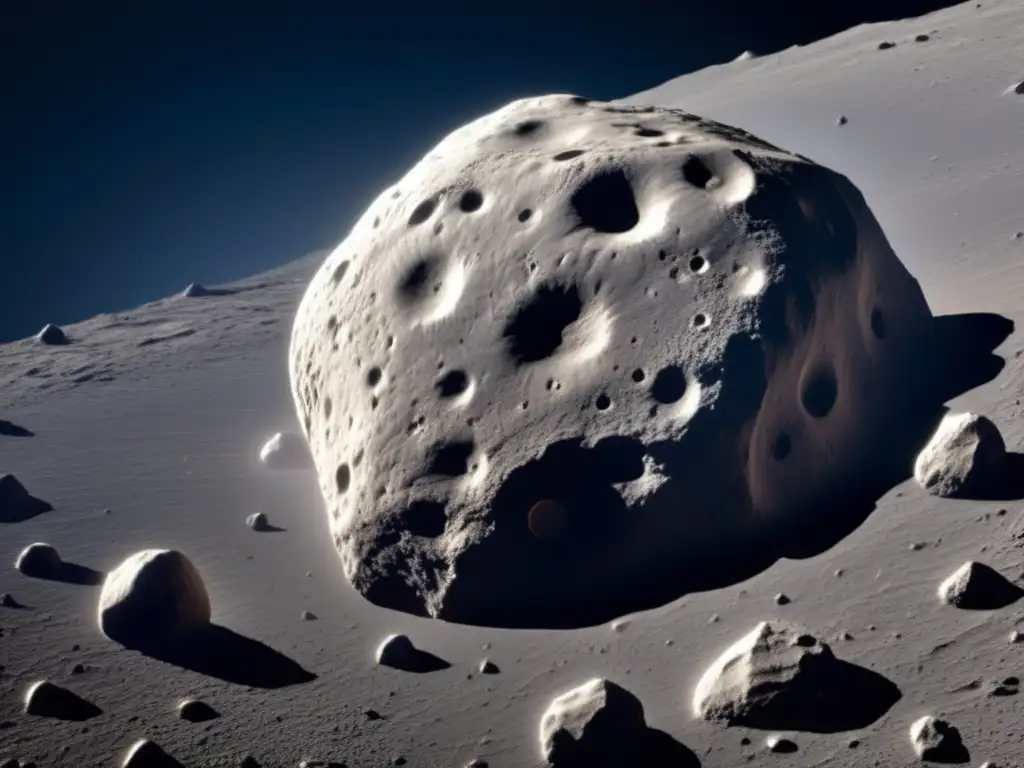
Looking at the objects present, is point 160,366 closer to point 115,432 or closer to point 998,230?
point 115,432

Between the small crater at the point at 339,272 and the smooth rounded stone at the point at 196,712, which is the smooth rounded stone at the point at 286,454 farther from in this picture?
the smooth rounded stone at the point at 196,712

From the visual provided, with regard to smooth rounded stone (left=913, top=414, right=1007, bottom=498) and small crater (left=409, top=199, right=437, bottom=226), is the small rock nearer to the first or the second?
smooth rounded stone (left=913, top=414, right=1007, bottom=498)

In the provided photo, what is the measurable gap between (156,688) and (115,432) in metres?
3.10

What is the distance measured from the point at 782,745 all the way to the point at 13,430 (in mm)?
5165

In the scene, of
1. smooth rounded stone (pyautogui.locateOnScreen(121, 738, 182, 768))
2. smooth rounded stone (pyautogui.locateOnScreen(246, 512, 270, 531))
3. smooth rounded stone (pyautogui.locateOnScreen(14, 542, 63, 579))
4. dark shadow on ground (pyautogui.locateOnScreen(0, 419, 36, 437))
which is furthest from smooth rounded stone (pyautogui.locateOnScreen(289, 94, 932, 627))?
dark shadow on ground (pyautogui.locateOnScreen(0, 419, 36, 437))

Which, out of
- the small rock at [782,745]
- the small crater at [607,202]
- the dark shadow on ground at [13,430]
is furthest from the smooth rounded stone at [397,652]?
the dark shadow on ground at [13,430]

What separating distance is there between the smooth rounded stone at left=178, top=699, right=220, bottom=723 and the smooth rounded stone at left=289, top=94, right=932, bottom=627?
28.9 inches

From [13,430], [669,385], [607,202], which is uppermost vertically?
[607,202]

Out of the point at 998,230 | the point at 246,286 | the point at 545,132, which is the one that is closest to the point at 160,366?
the point at 246,286

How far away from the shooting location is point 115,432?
6.60m

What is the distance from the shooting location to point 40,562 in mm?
4723

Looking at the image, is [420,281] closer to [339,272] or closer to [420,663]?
[339,272]

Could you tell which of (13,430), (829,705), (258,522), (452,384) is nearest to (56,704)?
(258,522)

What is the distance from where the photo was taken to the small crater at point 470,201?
4.64 metres
